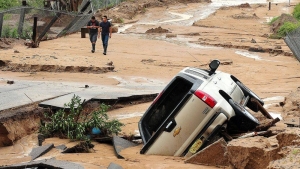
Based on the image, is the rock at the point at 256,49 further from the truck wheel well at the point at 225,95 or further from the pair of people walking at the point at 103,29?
the truck wheel well at the point at 225,95

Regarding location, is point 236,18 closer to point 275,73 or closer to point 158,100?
point 275,73

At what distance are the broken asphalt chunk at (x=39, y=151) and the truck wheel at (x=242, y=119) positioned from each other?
107 inches

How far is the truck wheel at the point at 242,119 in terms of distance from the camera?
739cm

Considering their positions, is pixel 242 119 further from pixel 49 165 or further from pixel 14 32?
pixel 14 32

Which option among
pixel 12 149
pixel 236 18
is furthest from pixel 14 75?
pixel 236 18

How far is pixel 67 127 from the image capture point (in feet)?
29.3

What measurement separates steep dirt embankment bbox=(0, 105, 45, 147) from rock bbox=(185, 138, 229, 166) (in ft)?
11.6

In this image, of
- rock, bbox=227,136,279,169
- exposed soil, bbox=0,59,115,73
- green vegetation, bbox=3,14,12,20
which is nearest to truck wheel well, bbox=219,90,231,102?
rock, bbox=227,136,279,169

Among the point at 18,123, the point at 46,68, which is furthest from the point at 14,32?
the point at 18,123

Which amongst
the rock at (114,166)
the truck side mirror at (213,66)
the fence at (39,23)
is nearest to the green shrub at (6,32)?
the fence at (39,23)

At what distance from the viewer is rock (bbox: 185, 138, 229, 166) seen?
667 cm

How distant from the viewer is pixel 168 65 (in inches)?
865

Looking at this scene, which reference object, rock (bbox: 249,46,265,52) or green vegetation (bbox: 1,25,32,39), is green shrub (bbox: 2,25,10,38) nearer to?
green vegetation (bbox: 1,25,32,39)

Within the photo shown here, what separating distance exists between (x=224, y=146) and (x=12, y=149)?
370 cm
